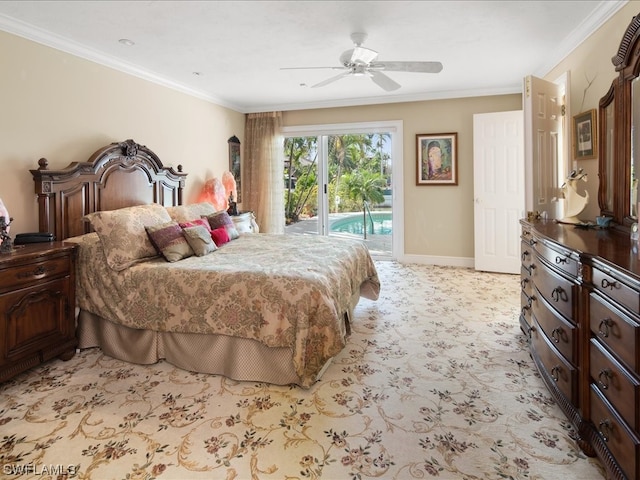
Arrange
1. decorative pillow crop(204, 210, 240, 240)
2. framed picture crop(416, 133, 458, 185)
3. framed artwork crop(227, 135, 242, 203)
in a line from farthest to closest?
framed artwork crop(227, 135, 242, 203) < framed picture crop(416, 133, 458, 185) < decorative pillow crop(204, 210, 240, 240)

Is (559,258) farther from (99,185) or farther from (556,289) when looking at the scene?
(99,185)

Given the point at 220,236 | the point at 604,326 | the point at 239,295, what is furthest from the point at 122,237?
the point at 604,326

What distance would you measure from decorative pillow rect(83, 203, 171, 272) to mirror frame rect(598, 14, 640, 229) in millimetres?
3292

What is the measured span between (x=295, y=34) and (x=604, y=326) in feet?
10.1

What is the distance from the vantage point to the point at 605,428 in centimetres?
149

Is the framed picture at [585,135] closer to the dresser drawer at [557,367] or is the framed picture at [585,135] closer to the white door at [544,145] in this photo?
the white door at [544,145]

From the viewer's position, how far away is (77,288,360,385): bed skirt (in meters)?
2.38

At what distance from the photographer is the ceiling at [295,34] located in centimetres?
281

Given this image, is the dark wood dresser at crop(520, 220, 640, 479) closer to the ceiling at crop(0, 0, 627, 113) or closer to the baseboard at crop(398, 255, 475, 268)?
the ceiling at crop(0, 0, 627, 113)

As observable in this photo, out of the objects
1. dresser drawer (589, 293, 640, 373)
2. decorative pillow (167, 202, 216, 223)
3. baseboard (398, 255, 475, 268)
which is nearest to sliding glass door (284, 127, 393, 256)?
baseboard (398, 255, 475, 268)

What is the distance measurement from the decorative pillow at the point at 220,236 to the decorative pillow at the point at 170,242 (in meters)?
0.51

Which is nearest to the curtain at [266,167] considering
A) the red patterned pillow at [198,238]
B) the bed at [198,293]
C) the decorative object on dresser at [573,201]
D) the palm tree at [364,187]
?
the palm tree at [364,187]

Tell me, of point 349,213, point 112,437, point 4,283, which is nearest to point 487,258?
point 349,213

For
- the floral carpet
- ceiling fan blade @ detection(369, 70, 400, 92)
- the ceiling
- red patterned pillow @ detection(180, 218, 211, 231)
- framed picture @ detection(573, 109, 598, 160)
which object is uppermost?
the ceiling
